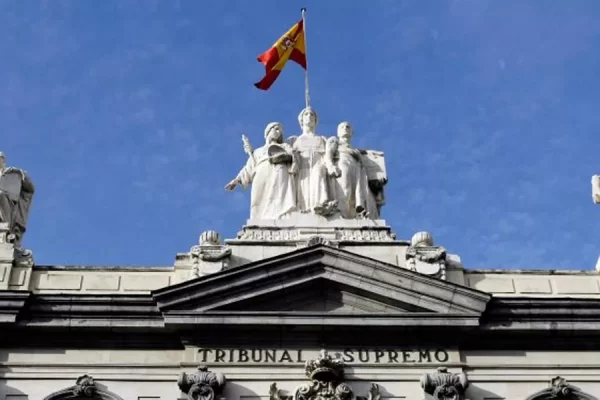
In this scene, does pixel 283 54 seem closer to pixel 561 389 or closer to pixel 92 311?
pixel 92 311

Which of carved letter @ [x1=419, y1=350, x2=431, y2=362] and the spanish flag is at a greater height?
the spanish flag

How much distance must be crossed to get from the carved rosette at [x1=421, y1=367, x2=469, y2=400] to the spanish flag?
34.7ft

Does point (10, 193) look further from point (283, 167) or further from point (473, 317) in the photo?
point (473, 317)

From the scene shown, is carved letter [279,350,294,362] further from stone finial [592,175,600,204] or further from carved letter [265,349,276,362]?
stone finial [592,175,600,204]

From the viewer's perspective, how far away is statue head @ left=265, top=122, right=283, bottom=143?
1085 inches

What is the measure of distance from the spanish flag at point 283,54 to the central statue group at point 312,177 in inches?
112

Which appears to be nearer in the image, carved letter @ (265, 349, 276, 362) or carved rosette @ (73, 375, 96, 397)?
carved rosette @ (73, 375, 96, 397)

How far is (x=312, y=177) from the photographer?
26766 mm

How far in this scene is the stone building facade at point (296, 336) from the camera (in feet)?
74.5

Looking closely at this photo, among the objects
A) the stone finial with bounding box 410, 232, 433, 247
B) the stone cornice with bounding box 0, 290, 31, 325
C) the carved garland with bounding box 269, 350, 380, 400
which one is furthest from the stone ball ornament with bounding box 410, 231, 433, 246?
the stone cornice with bounding box 0, 290, 31, 325

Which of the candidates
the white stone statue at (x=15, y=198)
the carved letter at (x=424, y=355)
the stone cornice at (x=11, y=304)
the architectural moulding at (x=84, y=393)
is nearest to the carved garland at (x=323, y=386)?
the carved letter at (x=424, y=355)

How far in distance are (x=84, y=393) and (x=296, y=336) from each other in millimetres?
4172

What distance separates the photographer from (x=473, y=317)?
23.4 m

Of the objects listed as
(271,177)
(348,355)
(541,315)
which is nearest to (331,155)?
(271,177)
